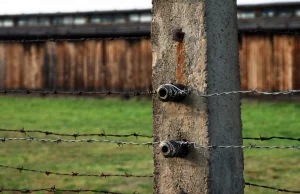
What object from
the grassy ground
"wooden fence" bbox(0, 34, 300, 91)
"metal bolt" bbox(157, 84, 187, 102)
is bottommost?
the grassy ground

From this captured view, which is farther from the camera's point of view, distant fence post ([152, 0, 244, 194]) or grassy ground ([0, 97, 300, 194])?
grassy ground ([0, 97, 300, 194])

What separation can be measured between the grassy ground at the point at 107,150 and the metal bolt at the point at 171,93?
4.02 m

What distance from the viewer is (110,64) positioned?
19672mm

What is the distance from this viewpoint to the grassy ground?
818 cm

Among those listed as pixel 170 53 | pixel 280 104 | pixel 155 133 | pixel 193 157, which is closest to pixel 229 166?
pixel 193 157

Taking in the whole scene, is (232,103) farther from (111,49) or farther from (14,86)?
(14,86)

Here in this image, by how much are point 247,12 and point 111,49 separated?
4.18m

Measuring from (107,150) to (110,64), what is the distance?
29.6ft

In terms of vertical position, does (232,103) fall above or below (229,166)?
above

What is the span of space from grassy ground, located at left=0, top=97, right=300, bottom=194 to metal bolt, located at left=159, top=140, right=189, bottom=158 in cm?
392

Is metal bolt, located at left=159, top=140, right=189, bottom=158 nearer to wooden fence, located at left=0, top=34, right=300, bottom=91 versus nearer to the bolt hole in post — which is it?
the bolt hole in post

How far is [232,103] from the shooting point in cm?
369

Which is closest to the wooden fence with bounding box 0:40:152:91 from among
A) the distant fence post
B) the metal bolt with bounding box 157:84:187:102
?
the distant fence post

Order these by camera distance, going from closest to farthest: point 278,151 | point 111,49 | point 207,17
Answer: point 207,17, point 278,151, point 111,49
